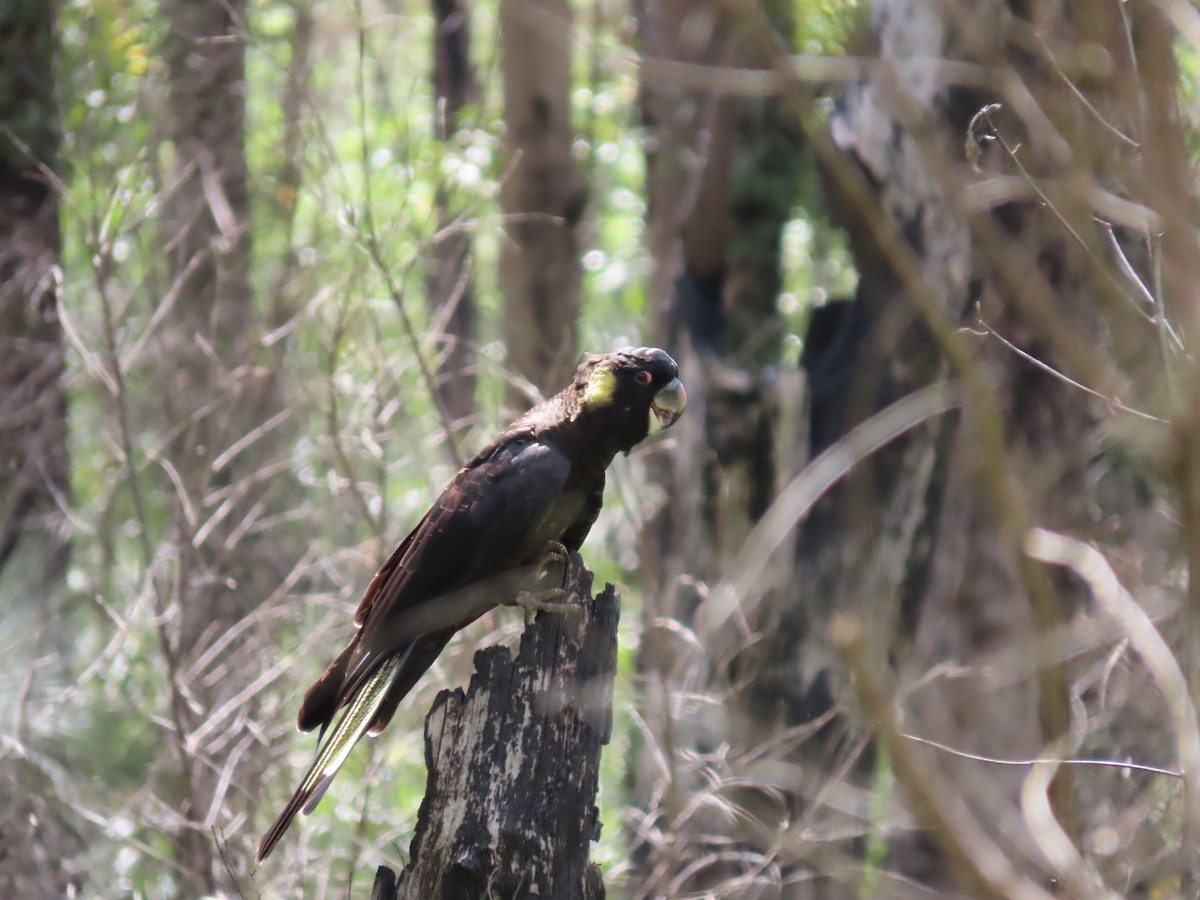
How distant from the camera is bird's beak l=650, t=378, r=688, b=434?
12.2 feet

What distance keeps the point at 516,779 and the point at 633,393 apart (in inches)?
53.7

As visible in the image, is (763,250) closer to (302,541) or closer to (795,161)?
(795,161)

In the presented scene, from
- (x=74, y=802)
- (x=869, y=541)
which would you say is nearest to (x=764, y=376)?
(x=869, y=541)

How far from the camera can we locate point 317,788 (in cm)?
295

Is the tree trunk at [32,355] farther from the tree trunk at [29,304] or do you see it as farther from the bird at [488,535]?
the bird at [488,535]

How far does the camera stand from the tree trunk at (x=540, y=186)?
7.52 meters

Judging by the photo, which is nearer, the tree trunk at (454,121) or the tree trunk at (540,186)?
the tree trunk at (540,186)

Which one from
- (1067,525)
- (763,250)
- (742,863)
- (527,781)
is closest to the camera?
(527,781)

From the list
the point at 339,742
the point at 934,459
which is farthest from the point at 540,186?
the point at 339,742

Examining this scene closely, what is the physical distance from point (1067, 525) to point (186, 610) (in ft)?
12.4

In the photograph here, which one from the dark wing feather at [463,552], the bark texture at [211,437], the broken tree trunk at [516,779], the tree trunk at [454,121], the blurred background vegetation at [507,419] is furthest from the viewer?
the tree trunk at [454,121]

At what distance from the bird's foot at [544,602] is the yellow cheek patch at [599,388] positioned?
61 cm

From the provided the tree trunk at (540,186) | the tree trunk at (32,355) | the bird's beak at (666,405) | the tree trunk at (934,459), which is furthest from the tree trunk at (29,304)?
the tree trunk at (934,459)

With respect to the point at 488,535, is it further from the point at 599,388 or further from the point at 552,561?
the point at 599,388
